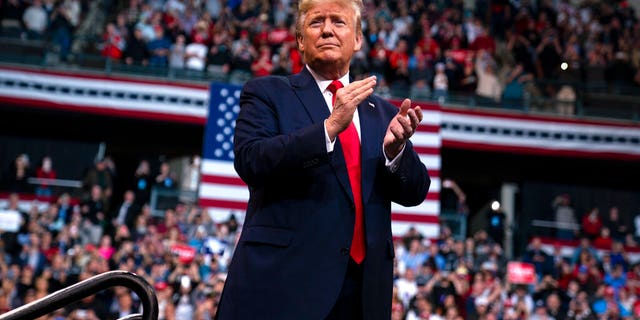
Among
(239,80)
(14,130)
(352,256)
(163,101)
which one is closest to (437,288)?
(239,80)

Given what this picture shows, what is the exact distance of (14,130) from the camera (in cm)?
1847

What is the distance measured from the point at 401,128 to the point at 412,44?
582 inches

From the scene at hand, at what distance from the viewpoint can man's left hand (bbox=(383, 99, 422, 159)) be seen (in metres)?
2.57

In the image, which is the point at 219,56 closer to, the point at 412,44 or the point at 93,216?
the point at 412,44

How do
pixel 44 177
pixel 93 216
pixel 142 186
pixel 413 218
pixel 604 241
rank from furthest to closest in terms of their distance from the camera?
1. pixel 44 177
2. pixel 604 241
3. pixel 142 186
4. pixel 413 218
5. pixel 93 216

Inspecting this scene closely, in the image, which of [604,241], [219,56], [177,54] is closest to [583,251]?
[604,241]

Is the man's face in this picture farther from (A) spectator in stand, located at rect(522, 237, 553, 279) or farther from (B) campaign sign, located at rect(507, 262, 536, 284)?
(A) spectator in stand, located at rect(522, 237, 553, 279)

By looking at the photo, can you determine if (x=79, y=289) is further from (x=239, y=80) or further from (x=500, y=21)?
(x=500, y=21)

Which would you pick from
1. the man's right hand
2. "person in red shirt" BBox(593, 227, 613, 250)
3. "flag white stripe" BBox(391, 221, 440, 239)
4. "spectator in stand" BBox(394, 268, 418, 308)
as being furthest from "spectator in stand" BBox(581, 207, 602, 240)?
the man's right hand

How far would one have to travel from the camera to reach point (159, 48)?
52.7 feet

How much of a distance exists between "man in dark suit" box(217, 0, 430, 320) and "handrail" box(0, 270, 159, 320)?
0.66ft

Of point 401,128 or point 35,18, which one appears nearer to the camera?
point 401,128

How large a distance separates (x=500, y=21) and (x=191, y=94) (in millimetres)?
6903

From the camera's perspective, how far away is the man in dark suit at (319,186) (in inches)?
96.8
